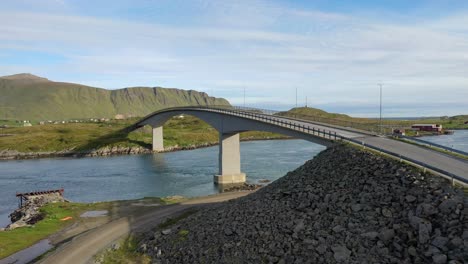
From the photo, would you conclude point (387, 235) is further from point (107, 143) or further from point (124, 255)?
point (107, 143)

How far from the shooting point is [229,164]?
73.2 metres

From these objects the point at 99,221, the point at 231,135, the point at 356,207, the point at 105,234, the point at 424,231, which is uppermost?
the point at 231,135

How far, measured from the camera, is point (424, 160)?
29734 mm

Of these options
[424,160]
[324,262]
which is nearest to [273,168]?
[424,160]

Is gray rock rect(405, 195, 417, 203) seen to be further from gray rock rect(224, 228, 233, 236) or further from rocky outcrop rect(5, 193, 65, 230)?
rocky outcrop rect(5, 193, 65, 230)

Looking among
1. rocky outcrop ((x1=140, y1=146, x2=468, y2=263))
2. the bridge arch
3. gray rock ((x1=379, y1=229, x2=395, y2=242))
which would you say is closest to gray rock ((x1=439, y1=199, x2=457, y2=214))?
rocky outcrop ((x1=140, y1=146, x2=468, y2=263))

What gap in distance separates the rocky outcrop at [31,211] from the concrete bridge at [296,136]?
1069 inches

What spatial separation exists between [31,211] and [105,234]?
19719 millimetres

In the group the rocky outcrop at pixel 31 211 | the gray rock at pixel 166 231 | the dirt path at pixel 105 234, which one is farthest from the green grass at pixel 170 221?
the rocky outcrop at pixel 31 211

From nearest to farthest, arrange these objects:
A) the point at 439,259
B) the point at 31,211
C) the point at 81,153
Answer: the point at 439,259 < the point at 31,211 < the point at 81,153

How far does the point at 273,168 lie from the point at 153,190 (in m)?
26.8

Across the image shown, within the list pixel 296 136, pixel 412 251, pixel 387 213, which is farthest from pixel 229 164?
pixel 412 251

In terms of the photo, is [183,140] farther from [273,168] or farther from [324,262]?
[324,262]

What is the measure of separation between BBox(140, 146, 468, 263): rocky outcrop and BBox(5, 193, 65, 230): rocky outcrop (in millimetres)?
20240
